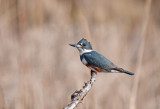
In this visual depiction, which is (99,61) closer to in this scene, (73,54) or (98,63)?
(98,63)

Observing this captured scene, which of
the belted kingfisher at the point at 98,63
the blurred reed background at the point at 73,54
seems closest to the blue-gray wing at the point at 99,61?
the belted kingfisher at the point at 98,63

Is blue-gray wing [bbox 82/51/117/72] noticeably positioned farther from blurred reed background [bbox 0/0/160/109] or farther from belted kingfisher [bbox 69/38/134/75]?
blurred reed background [bbox 0/0/160/109]

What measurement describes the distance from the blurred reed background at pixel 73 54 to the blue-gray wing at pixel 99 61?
176 mm

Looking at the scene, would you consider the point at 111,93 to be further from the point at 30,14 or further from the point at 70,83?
the point at 30,14

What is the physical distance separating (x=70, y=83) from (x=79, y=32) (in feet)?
5.80

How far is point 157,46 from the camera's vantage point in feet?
17.3

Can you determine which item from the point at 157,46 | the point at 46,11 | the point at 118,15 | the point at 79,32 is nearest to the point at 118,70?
the point at 157,46

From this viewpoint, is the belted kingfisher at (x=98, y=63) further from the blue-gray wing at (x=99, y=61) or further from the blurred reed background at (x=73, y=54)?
the blurred reed background at (x=73, y=54)

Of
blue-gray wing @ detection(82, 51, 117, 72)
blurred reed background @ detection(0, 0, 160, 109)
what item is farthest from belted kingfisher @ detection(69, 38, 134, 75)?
blurred reed background @ detection(0, 0, 160, 109)

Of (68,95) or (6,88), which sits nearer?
(68,95)

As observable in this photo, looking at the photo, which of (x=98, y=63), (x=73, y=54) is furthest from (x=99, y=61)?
(x=73, y=54)

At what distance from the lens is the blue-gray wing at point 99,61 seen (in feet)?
9.60

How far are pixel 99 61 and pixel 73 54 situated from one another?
291cm

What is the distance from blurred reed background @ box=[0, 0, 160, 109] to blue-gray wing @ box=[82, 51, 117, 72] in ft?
0.58
